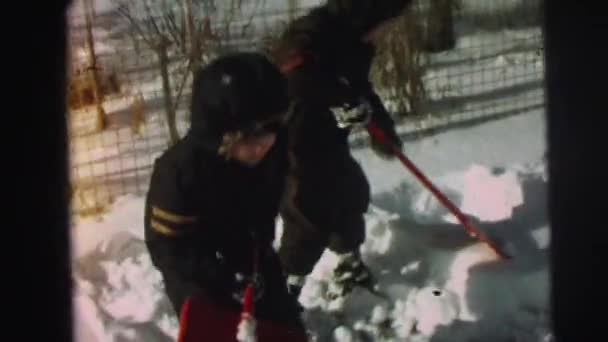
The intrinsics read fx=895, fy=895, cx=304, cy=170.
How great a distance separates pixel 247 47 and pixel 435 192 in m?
0.27

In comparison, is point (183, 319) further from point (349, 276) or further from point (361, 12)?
point (361, 12)

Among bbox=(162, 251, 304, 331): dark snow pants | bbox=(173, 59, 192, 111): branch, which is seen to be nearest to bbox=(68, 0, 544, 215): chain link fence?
bbox=(173, 59, 192, 111): branch

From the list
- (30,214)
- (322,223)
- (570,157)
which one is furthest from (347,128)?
(30,214)

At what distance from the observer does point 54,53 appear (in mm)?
1033

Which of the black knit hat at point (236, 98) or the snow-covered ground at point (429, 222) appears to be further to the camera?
the snow-covered ground at point (429, 222)

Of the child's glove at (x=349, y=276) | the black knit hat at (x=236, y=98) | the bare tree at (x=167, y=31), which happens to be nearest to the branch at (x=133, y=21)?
the bare tree at (x=167, y=31)

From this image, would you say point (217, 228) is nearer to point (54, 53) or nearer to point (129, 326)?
point (129, 326)

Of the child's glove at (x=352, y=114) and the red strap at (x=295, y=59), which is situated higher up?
the red strap at (x=295, y=59)

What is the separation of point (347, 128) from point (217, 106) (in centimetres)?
16

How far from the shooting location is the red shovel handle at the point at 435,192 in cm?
99

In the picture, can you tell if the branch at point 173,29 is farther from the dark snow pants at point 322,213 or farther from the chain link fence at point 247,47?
the dark snow pants at point 322,213

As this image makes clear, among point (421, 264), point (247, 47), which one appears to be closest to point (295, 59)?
point (247, 47)

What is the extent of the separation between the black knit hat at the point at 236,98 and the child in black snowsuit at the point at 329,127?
44mm

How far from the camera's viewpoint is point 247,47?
3.19ft
